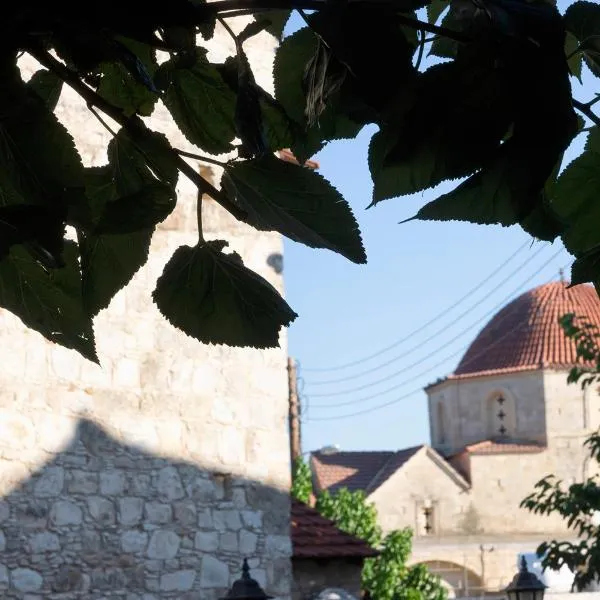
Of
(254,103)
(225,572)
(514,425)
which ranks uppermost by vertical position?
(514,425)

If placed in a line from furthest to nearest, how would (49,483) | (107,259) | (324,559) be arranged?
(324,559), (49,483), (107,259)

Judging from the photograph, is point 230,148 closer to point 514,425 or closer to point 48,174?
point 48,174

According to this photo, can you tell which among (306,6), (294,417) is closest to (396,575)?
(294,417)

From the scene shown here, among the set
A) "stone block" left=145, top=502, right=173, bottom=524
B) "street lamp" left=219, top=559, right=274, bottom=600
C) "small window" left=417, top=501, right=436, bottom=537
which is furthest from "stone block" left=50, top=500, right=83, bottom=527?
"small window" left=417, top=501, right=436, bottom=537

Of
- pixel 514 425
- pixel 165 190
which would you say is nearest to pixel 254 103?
pixel 165 190

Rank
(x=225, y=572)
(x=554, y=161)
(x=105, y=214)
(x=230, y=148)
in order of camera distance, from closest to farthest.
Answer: (x=554, y=161), (x=105, y=214), (x=230, y=148), (x=225, y=572)

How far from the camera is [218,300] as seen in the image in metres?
0.93

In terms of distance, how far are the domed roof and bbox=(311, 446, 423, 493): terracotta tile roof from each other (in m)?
3.03

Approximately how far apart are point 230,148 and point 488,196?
294 millimetres

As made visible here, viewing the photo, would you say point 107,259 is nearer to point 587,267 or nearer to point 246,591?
point 587,267

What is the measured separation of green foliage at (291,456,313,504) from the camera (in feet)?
64.1

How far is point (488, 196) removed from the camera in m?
0.75

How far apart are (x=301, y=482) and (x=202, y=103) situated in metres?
19.3

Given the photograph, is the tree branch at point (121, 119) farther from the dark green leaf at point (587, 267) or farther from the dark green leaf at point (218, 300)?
the dark green leaf at point (587, 267)
